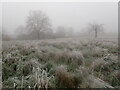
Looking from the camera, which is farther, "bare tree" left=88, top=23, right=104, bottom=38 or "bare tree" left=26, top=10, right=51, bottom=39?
"bare tree" left=88, top=23, right=104, bottom=38

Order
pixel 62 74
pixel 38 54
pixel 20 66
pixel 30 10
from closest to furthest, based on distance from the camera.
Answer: pixel 62 74 → pixel 20 66 → pixel 38 54 → pixel 30 10

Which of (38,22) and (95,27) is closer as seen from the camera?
(38,22)

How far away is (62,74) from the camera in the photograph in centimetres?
246

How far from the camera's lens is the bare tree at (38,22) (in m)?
21.3

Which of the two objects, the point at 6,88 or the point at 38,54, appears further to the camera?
the point at 38,54

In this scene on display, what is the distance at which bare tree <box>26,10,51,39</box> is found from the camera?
21.3 meters

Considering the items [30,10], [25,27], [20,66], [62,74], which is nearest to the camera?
[62,74]

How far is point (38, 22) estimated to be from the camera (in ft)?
72.3

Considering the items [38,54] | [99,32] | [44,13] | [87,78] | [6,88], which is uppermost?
[44,13]

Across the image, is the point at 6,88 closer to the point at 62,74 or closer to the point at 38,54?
the point at 62,74

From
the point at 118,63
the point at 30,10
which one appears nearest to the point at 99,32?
the point at 30,10

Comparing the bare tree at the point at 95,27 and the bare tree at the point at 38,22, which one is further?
the bare tree at the point at 95,27

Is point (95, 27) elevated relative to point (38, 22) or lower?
lower

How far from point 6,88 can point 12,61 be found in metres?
1.43
